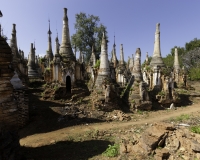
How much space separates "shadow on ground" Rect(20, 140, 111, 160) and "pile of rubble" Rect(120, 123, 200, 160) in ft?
4.28

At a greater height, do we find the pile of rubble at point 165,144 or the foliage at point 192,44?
the foliage at point 192,44

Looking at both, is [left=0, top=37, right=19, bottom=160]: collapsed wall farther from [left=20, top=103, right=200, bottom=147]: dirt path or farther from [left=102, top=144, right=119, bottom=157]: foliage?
[left=102, top=144, right=119, bottom=157]: foliage

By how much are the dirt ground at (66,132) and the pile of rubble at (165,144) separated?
53.2 inches

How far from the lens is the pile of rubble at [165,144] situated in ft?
17.3

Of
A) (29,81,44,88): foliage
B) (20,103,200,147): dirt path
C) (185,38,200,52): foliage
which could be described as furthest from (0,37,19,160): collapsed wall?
(185,38,200,52): foliage

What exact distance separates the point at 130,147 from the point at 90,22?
106 ft

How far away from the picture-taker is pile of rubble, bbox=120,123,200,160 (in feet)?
17.3

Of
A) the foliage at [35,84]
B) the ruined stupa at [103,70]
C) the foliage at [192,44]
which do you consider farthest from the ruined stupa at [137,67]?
the foliage at [192,44]

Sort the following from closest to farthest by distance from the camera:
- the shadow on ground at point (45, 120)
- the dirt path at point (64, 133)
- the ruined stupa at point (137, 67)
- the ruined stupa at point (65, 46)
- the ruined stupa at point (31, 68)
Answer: the dirt path at point (64, 133), the shadow on ground at point (45, 120), the ruined stupa at point (137, 67), the ruined stupa at point (65, 46), the ruined stupa at point (31, 68)

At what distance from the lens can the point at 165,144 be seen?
598cm

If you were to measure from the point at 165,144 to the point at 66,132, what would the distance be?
5727mm

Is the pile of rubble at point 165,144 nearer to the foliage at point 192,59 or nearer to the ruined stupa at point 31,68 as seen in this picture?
the ruined stupa at point 31,68

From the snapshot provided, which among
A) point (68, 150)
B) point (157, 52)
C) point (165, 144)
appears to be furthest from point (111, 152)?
point (157, 52)

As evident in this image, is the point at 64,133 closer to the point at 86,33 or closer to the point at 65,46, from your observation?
the point at 65,46
